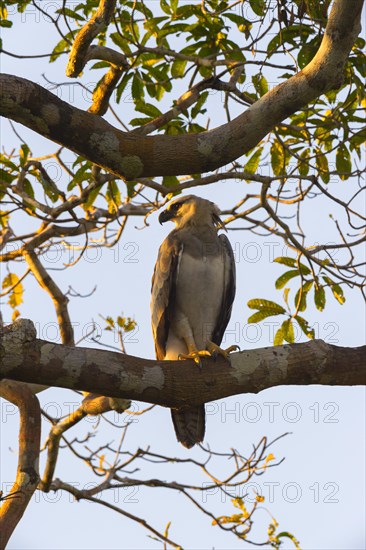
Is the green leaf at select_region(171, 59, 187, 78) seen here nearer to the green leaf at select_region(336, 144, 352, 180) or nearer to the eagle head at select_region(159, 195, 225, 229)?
the eagle head at select_region(159, 195, 225, 229)

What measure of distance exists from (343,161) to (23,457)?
333cm

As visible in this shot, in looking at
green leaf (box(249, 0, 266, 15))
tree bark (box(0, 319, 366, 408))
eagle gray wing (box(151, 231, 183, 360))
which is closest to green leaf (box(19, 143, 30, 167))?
eagle gray wing (box(151, 231, 183, 360))

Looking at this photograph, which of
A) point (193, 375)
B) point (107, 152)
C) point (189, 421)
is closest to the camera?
point (107, 152)

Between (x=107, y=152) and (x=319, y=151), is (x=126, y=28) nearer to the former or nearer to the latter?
(x=319, y=151)

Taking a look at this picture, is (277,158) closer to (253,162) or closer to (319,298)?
(253,162)

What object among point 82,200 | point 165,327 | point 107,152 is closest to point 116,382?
point 107,152

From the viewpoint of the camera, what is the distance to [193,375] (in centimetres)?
414

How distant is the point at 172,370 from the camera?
160 inches

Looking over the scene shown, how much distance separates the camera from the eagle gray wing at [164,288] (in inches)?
234

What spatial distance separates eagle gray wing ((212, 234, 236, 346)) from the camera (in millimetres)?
6238

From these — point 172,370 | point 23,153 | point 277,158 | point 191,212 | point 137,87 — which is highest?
point 137,87

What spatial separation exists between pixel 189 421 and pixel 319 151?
263cm

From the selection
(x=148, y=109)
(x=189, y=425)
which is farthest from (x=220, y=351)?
(x=148, y=109)

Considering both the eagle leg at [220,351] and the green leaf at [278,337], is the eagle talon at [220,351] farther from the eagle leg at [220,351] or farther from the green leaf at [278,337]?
the green leaf at [278,337]
